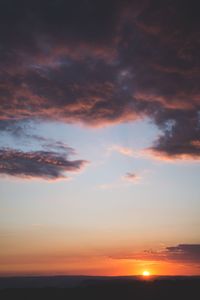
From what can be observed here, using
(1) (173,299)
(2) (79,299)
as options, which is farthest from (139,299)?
(2) (79,299)

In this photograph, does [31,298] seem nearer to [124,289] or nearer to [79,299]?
[79,299]

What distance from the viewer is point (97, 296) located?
1905 inches

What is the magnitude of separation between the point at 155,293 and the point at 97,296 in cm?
805

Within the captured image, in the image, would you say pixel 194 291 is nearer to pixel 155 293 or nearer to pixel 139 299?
pixel 155 293

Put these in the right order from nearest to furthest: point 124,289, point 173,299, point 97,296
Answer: point 173,299, point 97,296, point 124,289

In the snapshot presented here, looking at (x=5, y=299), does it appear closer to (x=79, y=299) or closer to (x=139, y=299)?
(x=79, y=299)

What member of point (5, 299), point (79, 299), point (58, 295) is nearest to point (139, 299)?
point (79, 299)

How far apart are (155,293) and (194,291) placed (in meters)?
4.97

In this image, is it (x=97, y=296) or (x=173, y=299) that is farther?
(x=97, y=296)

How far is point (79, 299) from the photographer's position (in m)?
46.3

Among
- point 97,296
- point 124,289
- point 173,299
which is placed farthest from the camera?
point 124,289

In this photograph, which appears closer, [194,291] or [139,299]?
[139,299]

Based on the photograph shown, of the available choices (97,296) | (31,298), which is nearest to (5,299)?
(31,298)

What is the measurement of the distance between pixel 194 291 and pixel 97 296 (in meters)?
12.6
